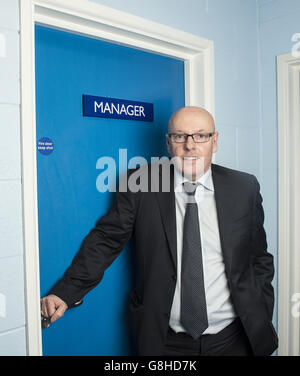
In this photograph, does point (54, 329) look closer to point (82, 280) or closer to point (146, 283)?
point (82, 280)

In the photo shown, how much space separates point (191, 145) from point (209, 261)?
49 centimetres

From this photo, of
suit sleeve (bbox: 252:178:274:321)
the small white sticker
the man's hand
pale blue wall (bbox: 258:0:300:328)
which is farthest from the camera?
pale blue wall (bbox: 258:0:300:328)

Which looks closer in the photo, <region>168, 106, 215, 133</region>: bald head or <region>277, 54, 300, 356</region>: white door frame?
<region>168, 106, 215, 133</region>: bald head

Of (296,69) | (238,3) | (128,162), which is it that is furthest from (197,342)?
(238,3)

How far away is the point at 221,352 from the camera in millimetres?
1567

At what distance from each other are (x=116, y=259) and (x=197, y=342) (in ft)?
1.67

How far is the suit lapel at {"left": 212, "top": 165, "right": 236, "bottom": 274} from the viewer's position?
5.15 ft

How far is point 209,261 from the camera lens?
157 centimetres

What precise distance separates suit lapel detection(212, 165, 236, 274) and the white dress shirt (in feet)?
0.09

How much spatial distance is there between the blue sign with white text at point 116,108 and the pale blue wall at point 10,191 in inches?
15.0

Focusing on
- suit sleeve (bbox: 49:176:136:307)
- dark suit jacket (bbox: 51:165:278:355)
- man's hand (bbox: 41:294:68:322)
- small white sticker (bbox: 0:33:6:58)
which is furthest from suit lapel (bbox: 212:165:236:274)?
small white sticker (bbox: 0:33:6:58)

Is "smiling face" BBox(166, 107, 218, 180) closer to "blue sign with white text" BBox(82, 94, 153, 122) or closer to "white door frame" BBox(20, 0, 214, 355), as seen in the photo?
"blue sign with white text" BBox(82, 94, 153, 122)

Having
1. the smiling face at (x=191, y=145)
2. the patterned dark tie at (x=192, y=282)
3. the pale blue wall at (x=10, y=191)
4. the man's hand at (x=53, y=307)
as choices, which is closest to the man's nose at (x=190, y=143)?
the smiling face at (x=191, y=145)
